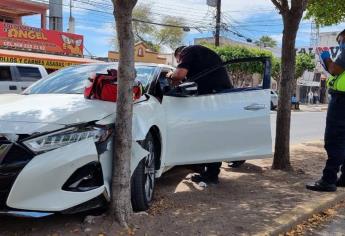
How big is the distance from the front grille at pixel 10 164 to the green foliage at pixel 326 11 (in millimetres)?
8236

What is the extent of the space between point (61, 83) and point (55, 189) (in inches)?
77.7

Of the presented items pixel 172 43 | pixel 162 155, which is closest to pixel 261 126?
pixel 162 155

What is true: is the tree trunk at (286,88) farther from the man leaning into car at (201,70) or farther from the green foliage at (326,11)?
the green foliage at (326,11)

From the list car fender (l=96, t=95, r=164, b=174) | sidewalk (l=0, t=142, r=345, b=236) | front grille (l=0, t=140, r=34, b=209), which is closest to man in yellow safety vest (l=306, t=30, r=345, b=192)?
sidewalk (l=0, t=142, r=345, b=236)

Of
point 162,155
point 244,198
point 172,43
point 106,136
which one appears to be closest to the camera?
point 106,136

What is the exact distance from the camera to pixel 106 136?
4.30 metres

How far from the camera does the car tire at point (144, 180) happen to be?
4.75 metres

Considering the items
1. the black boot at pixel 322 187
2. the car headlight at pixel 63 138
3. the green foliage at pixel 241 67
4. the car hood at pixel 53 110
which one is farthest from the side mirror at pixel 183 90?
the green foliage at pixel 241 67

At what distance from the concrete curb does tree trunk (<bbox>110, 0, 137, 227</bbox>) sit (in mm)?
1233

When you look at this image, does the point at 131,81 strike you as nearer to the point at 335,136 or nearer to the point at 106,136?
the point at 106,136

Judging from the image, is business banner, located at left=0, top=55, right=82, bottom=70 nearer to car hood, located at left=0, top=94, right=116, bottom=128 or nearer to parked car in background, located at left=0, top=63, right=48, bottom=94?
parked car in background, located at left=0, top=63, right=48, bottom=94

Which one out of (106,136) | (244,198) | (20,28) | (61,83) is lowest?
(244,198)

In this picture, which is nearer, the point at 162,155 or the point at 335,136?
the point at 162,155

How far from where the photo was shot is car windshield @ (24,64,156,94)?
17.9ft
